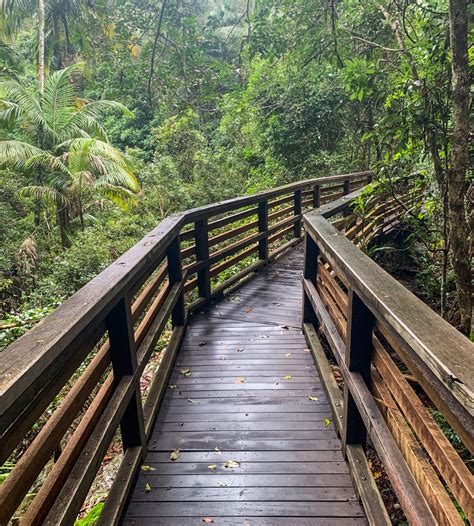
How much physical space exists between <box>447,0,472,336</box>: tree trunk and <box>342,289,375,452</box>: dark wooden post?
5.69ft

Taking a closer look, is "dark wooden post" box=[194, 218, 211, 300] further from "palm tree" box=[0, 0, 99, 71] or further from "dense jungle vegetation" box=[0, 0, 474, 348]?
"palm tree" box=[0, 0, 99, 71]

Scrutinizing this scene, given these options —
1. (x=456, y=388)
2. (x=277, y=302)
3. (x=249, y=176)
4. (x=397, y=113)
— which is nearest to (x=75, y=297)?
(x=456, y=388)

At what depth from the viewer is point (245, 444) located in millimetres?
2594

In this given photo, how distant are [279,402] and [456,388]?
212cm

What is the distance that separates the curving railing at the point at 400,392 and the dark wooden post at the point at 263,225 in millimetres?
3075

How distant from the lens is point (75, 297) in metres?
1.75

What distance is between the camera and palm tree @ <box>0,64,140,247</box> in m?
10.8

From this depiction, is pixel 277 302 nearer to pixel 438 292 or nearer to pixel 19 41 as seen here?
pixel 438 292

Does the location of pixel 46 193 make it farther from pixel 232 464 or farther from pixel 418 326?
pixel 418 326

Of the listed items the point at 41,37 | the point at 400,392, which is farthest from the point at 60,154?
the point at 400,392

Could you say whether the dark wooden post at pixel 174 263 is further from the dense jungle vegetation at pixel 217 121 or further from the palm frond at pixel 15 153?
the palm frond at pixel 15 153

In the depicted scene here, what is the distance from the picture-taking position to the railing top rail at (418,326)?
1055mm

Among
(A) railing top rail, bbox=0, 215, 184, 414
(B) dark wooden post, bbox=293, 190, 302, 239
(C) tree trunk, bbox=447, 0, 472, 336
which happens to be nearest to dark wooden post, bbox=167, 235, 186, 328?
(A) railing top rail, bbox=0, 215, 184, 414

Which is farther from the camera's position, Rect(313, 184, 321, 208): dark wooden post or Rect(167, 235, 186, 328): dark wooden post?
Rect(313, 184, 321, 208): dark wooden post
